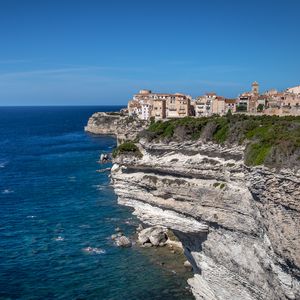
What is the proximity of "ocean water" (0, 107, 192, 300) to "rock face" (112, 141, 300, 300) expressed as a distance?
17.9 ft

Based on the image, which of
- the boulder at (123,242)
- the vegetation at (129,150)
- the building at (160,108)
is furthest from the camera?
the building at (160,108)

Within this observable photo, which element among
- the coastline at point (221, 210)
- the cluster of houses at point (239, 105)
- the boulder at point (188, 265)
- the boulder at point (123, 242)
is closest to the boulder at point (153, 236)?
the boulder at point (123, 242)

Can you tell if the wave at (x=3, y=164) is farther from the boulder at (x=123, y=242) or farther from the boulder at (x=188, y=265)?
the boulder at (x=188, y=265)

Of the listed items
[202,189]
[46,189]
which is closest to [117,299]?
[202,189]

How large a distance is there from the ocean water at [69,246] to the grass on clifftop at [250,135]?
10480 millimetres

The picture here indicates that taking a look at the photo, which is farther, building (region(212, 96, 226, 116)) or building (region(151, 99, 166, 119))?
building (region(151, 99, 166, 119))

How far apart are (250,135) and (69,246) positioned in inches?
804

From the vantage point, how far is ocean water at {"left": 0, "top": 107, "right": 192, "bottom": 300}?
2822 centimetres

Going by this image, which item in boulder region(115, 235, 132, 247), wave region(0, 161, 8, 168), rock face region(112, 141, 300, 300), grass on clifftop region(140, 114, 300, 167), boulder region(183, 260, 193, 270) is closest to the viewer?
rock face region(112, 141, 300, 300)

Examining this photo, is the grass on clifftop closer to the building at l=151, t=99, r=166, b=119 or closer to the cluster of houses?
the cluster of houses

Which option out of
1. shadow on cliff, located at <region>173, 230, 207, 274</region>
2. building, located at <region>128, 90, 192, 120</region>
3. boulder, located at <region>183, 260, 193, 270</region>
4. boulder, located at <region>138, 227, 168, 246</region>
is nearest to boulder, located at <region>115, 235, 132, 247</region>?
boulder, located at <region>138, 227, 168, 246</region>

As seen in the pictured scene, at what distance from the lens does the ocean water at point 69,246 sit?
2822 cm

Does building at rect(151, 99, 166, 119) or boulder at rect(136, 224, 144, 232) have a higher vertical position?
building at rect(151, 99, 166, 119)

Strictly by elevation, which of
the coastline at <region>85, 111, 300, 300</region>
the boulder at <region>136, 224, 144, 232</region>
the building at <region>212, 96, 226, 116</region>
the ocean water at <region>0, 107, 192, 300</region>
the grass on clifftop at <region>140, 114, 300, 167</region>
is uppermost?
the building at <region>212, 96, 226, 116</region>
